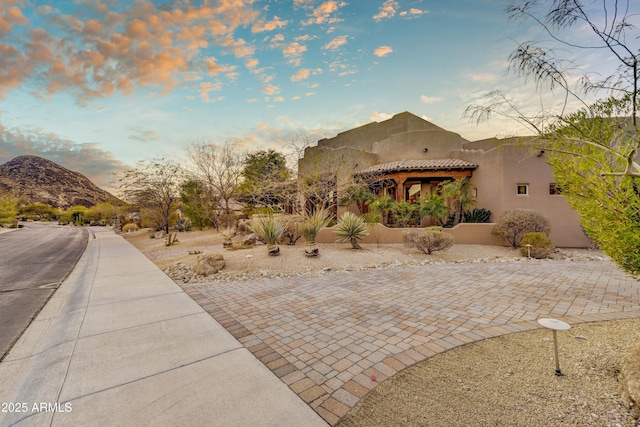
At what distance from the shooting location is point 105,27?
9.01 metres

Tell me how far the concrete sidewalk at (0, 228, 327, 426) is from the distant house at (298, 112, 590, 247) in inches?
412

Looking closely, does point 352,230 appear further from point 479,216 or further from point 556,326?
point 556,326

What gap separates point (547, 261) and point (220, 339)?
10859 millimetres

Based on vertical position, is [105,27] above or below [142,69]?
above

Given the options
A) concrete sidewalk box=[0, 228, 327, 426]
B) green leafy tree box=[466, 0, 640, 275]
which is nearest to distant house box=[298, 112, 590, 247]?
green leafy tree box=[466, 0, 640, 275]

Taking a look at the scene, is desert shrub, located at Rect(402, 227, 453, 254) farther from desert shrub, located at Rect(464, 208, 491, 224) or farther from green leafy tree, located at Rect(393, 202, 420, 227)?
Result: desert shrub, located at Rect(464, 208, 491, 224)

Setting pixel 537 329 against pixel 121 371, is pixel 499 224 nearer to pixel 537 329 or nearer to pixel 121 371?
pixel 537 329

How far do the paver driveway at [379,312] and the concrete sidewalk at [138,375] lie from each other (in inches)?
12.9

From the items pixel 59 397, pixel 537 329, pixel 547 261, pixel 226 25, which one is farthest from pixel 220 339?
pixel 547 261

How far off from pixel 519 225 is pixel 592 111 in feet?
30.2

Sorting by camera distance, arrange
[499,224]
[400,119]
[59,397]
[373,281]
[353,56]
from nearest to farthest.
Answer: [59,397] → [373,281] → [353,56] → [499,224] → [400,119]

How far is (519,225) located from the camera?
35.5 feet

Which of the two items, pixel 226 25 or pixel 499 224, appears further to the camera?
pixel 499 224

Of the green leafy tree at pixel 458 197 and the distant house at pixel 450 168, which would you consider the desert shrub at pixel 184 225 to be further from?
the green leafy tree at pixel 458 197
